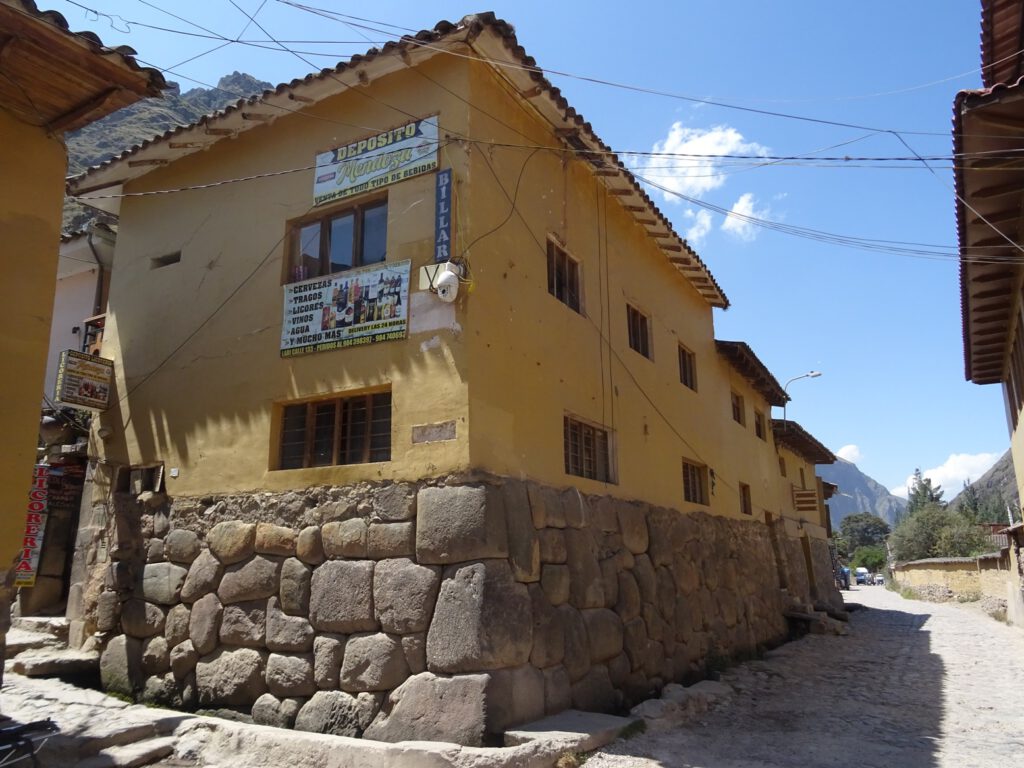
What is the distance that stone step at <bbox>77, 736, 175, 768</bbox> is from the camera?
6.30 m

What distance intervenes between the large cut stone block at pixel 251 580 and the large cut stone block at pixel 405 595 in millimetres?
1364

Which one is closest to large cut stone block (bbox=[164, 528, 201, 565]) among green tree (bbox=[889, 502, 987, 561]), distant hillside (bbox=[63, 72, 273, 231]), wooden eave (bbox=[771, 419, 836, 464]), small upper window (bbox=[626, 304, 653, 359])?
small upper window (bbox=[626, 304, 653, 359])

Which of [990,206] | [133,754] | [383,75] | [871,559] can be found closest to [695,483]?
[990,206]

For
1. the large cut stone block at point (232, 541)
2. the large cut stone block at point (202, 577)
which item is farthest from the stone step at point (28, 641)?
the large cut stone block at point (232, 541)

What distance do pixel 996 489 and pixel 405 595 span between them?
388ft

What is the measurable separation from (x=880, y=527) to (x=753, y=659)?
320ft

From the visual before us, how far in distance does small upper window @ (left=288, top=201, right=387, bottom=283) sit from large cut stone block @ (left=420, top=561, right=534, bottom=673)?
11.9 ft

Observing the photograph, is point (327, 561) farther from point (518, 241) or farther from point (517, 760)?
point (518, 241)

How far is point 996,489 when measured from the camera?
339 ft

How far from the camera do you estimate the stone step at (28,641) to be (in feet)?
28.8

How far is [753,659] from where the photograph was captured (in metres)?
13.6

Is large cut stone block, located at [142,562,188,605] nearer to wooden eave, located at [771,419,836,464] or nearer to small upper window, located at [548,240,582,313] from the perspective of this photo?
→ small upper window, located at [548,240,582,313]

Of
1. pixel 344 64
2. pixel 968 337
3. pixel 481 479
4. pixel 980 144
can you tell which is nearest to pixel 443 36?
pixel 344 64

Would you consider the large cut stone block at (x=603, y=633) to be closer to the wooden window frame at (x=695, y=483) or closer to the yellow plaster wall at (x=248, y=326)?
the yellow plaster wall at (x=248, y=326)
